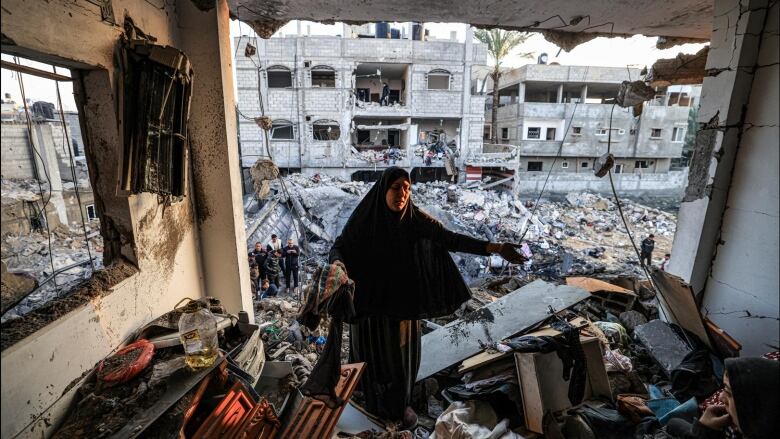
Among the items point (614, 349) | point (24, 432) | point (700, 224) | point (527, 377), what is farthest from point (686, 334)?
point (24, 432)

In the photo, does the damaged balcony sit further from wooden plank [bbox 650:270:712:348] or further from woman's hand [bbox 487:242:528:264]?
woman's hand [bbox 487:242:528:264]

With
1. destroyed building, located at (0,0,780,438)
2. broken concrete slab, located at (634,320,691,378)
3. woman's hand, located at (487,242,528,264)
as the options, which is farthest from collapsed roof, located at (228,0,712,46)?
broken concrete slab, located at (634,320,691,378)

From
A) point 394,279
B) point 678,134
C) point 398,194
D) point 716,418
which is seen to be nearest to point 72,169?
point 398,194

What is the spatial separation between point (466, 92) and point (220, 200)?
19752 millimetres

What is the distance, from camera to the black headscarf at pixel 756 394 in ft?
5.00

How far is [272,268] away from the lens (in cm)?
820

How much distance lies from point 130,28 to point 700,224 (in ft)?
14.6

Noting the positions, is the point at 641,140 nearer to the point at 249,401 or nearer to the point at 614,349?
the point at 614,349

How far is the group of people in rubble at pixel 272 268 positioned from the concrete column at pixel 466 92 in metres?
15.6

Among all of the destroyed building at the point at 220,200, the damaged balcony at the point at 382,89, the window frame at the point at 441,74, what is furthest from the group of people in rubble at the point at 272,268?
the window frame at the point at 441,74

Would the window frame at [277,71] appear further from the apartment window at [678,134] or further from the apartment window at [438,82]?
the apartment window at [678,134]

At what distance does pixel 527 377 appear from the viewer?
8.39ft

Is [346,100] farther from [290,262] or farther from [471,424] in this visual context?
[471,424]

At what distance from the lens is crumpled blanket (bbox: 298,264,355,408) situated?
7.20 feet
